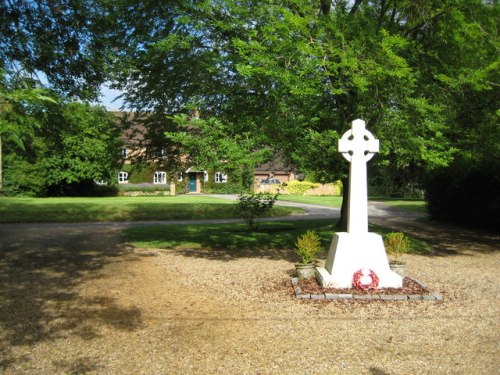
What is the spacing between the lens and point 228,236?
50.7ft

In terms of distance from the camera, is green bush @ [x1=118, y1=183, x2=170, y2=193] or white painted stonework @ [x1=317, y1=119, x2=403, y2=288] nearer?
white painted stonework @ [x1=317, y1=119, x2=403, y2=288]

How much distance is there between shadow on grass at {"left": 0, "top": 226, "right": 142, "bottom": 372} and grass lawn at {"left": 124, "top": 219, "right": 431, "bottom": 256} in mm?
1467

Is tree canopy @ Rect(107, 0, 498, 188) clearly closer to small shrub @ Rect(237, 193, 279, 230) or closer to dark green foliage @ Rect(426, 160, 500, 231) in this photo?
small shrub @ Rect(237, 193, 279, 230)

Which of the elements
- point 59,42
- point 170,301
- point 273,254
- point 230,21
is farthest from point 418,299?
point 59,42

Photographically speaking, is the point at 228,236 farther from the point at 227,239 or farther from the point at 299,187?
the point at 299,187

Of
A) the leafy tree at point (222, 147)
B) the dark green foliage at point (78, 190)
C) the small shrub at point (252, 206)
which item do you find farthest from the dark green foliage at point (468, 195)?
the dark green foliage at point (78, 190)

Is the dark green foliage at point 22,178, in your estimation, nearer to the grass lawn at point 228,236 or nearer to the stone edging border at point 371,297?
the grass lawn at point 228,236

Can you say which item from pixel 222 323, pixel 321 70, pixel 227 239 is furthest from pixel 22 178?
pixel 222 323

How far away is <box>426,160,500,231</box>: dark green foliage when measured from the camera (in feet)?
59.4

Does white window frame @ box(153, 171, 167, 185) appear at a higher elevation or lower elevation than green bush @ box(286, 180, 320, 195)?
higher

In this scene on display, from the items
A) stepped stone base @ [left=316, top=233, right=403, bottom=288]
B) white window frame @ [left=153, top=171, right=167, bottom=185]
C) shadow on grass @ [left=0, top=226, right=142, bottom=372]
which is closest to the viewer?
shadow on grass @ [left=0, top=226, right=142, bottom=372]

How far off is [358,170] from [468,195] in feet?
44.2

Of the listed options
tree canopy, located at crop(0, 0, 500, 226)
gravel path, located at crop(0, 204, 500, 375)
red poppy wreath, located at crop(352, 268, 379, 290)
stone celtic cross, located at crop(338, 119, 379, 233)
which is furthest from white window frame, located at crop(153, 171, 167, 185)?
red poppy wreath, located at crop(352, 268, 379, 290)

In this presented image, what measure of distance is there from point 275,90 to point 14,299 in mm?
5771
